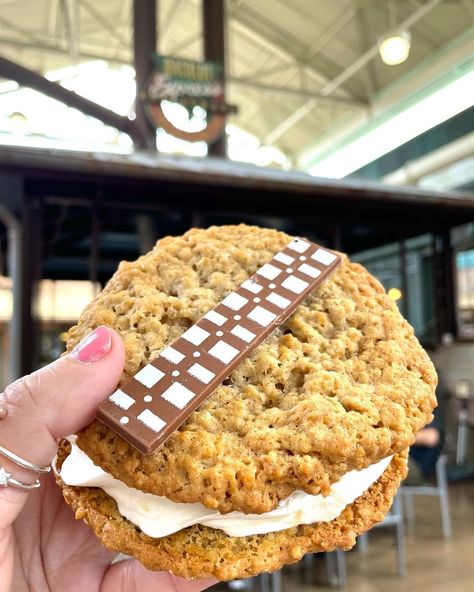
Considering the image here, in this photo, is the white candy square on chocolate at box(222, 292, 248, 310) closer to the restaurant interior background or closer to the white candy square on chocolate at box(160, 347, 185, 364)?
the white candy square on chocolate at box(160, 347, 185, 364)

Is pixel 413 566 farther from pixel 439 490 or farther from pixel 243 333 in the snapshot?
pixel 243 333

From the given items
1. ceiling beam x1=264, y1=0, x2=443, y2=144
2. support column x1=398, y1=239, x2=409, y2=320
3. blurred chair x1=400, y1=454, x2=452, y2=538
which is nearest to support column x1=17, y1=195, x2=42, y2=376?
blurred chair x1=400, y1=454, x2=452, y2=538

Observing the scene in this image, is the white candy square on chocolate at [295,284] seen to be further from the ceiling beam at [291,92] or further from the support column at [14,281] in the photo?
the ceiling beam at [291,92]

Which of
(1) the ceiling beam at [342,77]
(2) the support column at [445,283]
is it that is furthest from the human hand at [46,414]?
(1) the ceiling beam at [342,77]

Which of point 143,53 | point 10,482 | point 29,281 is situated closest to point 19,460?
point 10,482

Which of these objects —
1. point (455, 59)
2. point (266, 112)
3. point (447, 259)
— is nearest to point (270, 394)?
point (447, 259)

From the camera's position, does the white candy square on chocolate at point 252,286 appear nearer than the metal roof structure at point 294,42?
Yes
